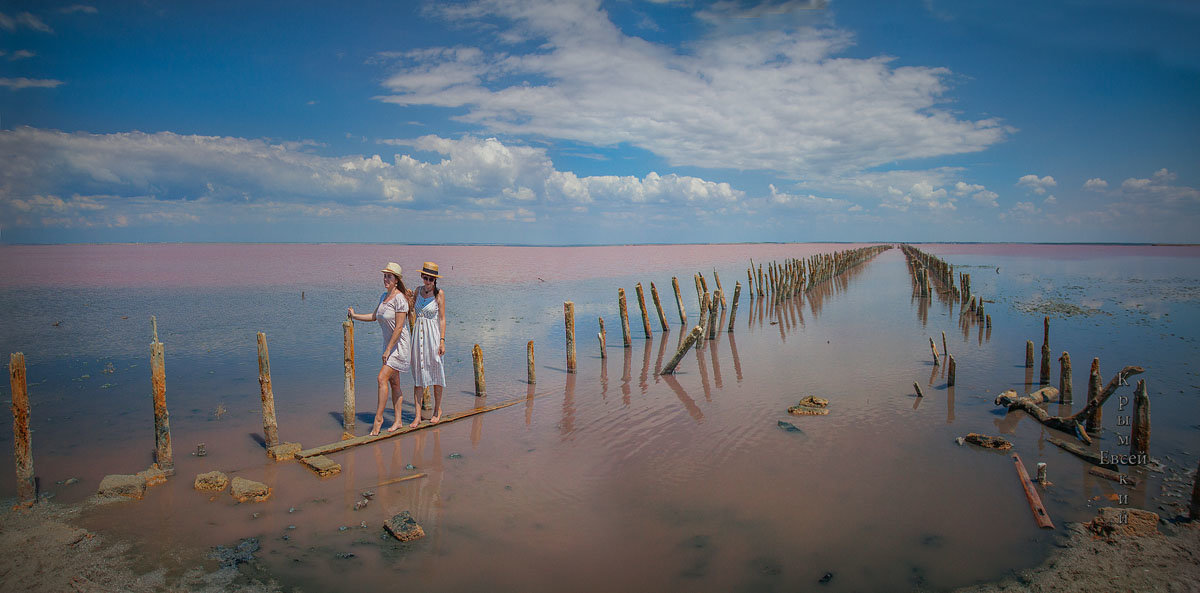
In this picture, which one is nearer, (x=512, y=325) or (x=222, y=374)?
(x=222, y=374)

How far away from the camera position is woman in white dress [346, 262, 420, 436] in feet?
22.0

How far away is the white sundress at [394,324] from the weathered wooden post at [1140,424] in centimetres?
799

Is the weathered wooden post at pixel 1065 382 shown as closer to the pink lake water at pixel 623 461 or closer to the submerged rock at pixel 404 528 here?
the pink lake water at pixel 623 461

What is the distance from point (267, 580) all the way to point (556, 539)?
88.5 inches

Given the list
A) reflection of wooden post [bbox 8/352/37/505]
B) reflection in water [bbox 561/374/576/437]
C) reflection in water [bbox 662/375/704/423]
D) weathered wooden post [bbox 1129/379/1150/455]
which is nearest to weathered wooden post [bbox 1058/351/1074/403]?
weathered wooden post [bbox 1129/379/1150/455]

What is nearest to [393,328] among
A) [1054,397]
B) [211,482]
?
[211,482]

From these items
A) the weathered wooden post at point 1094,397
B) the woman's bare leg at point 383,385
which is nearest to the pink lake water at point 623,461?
the weathered wooden post at point 1094,397

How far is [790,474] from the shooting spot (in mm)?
6324

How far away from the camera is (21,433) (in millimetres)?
5238

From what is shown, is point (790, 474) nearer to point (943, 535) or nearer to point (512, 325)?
point (943, 535)

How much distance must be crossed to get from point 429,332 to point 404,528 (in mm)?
2520

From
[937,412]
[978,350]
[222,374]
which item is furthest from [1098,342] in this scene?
[222,374]

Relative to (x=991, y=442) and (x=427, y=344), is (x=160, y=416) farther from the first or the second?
(x=991, y=442)

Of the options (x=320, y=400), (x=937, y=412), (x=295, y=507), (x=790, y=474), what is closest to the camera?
(x=295, y=507)
